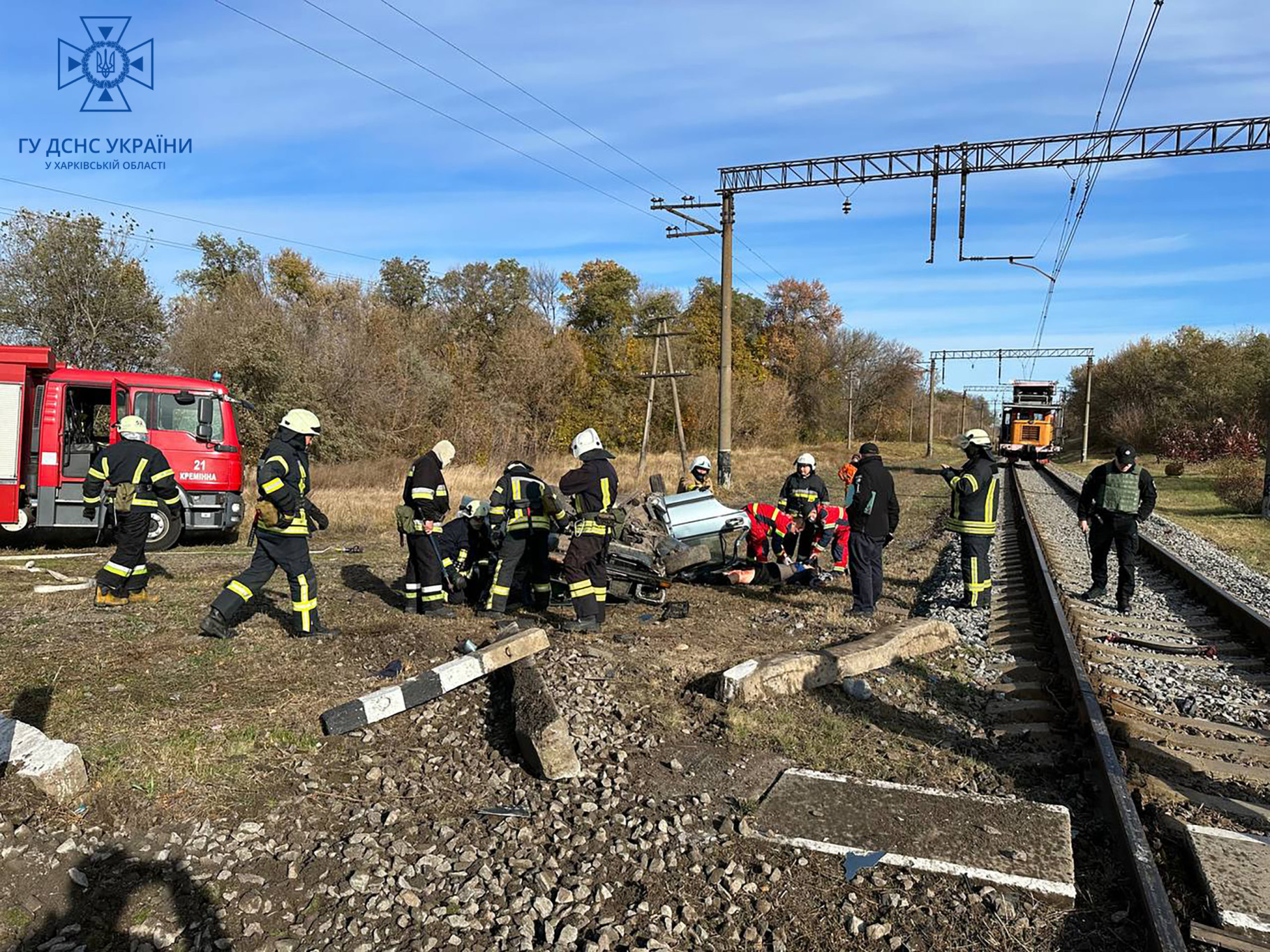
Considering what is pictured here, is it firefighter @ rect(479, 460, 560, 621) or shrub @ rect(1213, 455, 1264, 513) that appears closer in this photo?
firefighter @ rect(479, 460, 560, 621)

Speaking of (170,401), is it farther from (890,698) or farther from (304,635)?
(890,698)

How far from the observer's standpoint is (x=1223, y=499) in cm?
2156

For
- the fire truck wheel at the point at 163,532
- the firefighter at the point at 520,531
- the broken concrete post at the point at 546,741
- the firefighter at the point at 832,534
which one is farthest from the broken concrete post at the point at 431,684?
the fire truck wheel at the point at 163,532

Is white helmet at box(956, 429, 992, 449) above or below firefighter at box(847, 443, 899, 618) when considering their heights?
above

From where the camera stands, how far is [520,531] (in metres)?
8.06

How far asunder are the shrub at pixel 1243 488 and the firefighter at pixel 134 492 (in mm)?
21661

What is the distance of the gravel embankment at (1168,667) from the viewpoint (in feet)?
19.3

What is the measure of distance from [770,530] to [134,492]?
6908 mm

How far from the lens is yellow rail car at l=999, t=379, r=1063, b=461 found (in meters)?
38.4

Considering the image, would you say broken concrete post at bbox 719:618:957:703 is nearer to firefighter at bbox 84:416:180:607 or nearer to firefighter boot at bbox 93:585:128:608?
firefighter at bbox 84:416:180:607

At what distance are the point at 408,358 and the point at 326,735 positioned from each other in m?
26.1

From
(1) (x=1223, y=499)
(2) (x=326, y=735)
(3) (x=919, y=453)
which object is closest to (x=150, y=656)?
(2) (x=326, y=735)

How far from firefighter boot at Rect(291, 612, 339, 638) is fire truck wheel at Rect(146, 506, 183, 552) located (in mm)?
6256

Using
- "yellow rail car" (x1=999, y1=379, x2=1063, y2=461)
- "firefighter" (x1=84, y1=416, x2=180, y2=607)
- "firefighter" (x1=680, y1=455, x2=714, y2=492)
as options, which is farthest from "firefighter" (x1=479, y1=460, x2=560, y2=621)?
"yellow rail car" (x1=999, y1=379, x2=1063, y2=461)
